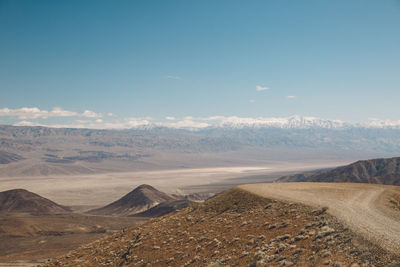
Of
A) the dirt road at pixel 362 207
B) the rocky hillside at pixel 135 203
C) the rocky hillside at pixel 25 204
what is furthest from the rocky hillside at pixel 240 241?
the rocky hillside at pixel 25 204

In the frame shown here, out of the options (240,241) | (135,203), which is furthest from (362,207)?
(135,203)

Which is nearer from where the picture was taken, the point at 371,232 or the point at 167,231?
the point at 371,232

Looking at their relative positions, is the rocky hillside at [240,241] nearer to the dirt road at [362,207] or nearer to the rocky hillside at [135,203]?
the dirt road at [362,207]

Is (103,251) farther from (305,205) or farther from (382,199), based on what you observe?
(382,199)

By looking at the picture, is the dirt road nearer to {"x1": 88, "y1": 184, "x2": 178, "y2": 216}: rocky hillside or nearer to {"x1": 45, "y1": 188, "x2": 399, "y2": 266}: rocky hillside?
{"x1": 45, "y1": 188, "x2": 399, "y2": 266}: rocky hillside

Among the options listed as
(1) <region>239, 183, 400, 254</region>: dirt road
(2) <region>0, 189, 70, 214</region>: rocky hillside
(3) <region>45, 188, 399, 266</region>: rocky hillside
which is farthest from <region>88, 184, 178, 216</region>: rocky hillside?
(1) <region>239, 183, 400, 254</region>: dirt road

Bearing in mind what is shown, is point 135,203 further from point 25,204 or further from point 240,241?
point 240,241

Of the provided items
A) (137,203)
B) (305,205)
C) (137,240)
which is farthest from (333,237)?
(137,203)
